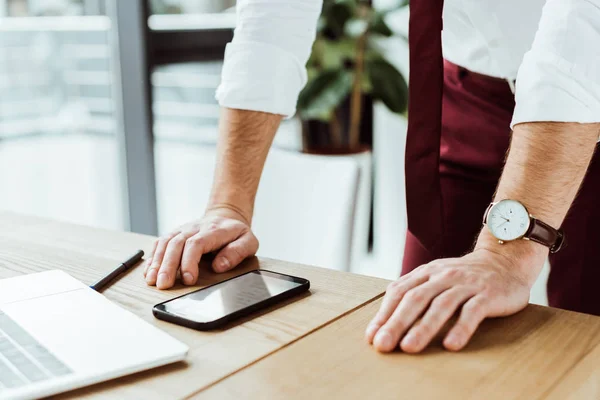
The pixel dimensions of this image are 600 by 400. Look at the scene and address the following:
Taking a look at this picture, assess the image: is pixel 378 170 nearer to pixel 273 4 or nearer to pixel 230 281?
pixel 273 4

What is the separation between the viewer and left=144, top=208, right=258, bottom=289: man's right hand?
2.95ft

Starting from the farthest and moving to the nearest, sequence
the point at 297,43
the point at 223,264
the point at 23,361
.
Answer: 1. the point at 297,43
2. the point at 223,264
3. the point at 23,361

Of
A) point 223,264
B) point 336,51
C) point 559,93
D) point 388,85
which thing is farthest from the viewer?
point 336,51

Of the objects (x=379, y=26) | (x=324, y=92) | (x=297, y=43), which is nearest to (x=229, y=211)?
(x=297, y=43)

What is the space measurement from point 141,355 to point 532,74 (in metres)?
0.58

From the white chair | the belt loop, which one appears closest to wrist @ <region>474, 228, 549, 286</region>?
the belt loop

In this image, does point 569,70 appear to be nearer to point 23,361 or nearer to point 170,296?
point 170,296

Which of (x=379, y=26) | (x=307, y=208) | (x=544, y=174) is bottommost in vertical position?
(x=307, y=208)

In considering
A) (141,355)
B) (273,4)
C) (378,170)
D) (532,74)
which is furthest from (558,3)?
(378,170)

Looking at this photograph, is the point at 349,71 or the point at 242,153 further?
the point at 349,71

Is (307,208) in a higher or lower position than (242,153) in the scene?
lower

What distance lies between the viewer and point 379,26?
107 inches

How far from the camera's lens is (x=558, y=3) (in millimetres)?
878

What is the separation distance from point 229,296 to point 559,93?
1.54 ft
